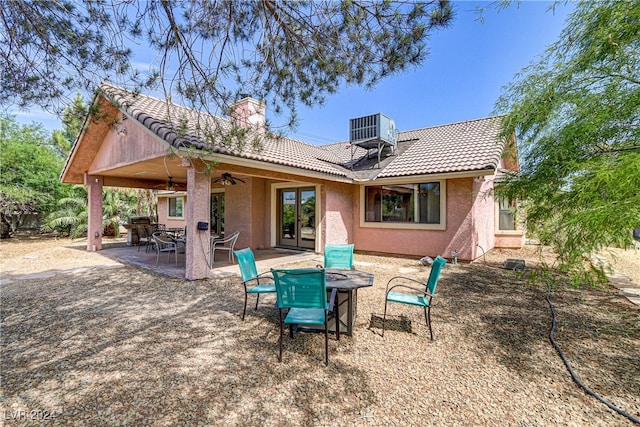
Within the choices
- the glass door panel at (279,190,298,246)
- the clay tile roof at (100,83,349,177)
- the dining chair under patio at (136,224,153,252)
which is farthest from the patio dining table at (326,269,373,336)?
the dining chair under patio at (136,224,153,252)

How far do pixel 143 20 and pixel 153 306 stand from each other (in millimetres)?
4655

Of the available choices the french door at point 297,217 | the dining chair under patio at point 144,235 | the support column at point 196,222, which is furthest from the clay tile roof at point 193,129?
the dining chair under patio at point 144,235

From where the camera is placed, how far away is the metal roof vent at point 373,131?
12312 millimetres

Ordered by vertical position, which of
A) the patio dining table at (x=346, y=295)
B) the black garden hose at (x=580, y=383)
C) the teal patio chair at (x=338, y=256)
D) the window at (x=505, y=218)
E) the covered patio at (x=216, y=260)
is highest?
the window at (x=505, y=218)

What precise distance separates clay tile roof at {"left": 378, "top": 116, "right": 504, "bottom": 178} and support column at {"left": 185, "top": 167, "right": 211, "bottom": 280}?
6.57 m

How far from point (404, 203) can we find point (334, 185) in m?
2.74

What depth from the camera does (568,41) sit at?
509 cm

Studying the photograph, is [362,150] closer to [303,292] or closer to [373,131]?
[373,131]

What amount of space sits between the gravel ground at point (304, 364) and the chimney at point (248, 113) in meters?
3.25

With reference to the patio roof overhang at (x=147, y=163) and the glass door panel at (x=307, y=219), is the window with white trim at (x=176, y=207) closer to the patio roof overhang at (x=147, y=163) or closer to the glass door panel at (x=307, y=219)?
the patio roof overhang at (x=147, y=163)

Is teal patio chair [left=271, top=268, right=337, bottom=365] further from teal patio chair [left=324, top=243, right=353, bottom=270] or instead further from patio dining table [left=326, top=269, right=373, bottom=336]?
teal patio chair [left=324, top=243, right=353, bottom=270]

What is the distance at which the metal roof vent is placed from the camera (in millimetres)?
12312

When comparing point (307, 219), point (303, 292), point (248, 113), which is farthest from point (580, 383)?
point (307, 219)

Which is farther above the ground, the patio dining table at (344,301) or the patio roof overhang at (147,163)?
the patio roof overhang at (147,163)
